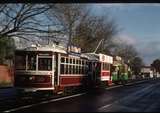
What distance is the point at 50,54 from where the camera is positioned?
29688 millimetres

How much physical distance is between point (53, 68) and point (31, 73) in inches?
55.3

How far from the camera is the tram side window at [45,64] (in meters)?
29.5

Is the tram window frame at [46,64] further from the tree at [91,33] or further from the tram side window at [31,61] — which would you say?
the tree at [91,33]

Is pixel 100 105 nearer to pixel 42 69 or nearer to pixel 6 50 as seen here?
pixel 42 69

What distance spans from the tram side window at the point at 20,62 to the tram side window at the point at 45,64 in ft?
2.99

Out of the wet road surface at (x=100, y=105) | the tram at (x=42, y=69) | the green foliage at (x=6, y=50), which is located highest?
the green foliage at (x=6, y=50)

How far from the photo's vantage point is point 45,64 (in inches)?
1169

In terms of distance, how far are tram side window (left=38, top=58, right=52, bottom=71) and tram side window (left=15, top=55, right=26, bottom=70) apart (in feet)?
2.99

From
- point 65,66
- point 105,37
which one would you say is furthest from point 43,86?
point 105,37

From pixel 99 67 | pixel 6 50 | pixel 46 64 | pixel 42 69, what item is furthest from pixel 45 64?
pixel 6 50

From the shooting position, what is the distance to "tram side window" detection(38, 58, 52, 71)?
29547 mm

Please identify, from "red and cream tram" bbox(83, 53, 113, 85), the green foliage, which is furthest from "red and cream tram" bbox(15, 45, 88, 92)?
the green foliage

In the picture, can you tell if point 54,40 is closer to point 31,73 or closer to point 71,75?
point 71,75

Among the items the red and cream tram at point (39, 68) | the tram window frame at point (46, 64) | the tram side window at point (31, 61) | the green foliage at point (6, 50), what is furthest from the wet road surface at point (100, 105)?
the green foliage at point (6, 50)
